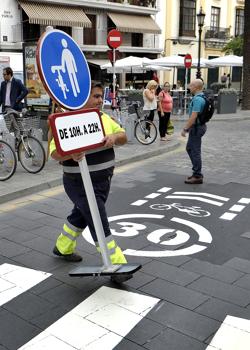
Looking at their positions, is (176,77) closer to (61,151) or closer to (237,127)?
(237,127)

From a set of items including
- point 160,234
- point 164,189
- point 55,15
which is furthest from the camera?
point 55,15

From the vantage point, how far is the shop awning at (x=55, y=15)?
94.5 ft

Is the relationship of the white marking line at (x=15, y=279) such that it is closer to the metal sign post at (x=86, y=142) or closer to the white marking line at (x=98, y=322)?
the metal sign post at (x=86, y=142)

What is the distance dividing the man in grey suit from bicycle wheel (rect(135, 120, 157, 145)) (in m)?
3.09

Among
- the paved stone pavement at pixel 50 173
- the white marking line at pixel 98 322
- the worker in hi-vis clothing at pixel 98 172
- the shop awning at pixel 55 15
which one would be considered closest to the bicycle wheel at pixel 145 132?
the paved stone pavement at pixel 50 173

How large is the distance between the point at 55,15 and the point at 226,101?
13967 millimetres

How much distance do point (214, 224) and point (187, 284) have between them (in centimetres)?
184

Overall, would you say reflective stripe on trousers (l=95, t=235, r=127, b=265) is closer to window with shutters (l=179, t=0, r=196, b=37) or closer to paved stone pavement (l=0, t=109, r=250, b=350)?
paved stone pavement (l=0, t=109, r=250, b=350)

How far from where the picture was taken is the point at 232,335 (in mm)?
3350

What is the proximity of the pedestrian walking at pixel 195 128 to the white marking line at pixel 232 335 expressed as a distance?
14.9 ft

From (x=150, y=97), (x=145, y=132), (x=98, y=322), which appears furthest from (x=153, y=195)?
(x=150, y=97)

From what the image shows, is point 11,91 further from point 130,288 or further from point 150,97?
point 130,288

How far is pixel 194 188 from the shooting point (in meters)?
7.73

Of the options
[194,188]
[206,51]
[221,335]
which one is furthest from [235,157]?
[206,51]
